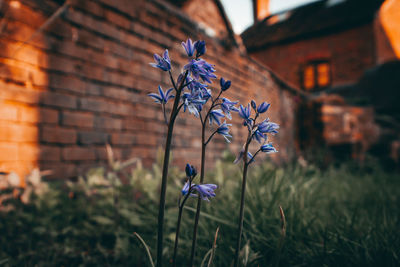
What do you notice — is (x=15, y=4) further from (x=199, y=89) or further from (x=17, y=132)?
(x=199, y=89)

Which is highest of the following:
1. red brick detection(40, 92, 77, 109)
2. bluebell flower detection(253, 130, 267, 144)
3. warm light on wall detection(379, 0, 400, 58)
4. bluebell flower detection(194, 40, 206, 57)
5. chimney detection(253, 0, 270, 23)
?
warm light on wall detection(379, 0, 400, 58)

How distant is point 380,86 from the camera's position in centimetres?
812

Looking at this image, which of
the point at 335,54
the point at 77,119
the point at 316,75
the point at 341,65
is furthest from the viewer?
the point at 316,75

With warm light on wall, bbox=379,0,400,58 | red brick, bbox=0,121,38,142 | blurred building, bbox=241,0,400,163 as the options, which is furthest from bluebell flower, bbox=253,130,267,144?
warm light on wall, bbox=379,0,400,58

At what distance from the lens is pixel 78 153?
2148 mm

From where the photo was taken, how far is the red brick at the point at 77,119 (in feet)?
6.76

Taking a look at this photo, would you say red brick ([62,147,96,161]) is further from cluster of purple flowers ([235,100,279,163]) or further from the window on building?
the window on building

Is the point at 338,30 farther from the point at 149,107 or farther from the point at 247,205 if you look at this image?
the point at 247,205

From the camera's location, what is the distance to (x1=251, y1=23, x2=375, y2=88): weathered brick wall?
10.8m

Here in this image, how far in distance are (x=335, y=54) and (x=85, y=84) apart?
41.4 feet

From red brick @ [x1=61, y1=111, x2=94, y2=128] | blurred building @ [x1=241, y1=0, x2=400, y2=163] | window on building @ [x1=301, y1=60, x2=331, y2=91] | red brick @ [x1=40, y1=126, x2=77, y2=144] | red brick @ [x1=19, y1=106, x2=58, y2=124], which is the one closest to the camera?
blurred building @ [x1=241, y1=0, x2=400, y2=163]

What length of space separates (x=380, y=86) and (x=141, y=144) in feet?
29.3

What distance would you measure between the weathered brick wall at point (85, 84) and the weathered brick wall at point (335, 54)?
27.7ft

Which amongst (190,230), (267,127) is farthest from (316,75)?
(267,127)
